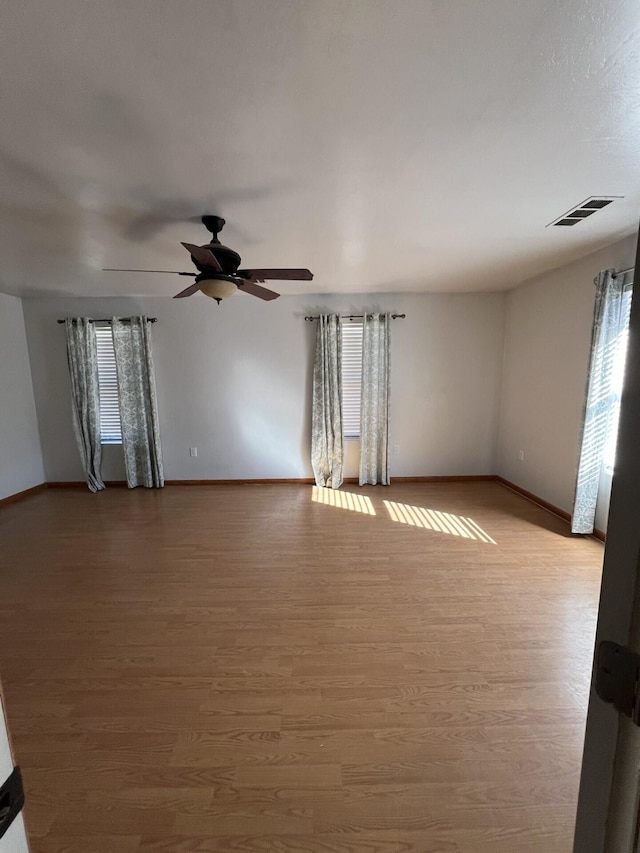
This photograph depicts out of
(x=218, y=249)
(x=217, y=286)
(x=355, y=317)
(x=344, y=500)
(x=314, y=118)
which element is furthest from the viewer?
(x=355, y=317)

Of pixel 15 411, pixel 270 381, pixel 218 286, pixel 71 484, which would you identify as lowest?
pixel 71 484

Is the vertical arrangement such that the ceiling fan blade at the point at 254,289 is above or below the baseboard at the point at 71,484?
above

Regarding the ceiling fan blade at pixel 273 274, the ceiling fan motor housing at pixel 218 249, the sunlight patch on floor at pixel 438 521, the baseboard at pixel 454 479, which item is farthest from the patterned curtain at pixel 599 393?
the ceiling fan motor housing at pixel 218 249

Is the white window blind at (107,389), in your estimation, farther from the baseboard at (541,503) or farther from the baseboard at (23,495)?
the baseboard at (541,503)

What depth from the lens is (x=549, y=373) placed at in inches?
143

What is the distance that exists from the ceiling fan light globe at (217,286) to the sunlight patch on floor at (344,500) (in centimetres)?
249

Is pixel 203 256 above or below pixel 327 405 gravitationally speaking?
above

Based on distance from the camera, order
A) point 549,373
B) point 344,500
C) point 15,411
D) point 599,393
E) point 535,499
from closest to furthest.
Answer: point 599,393
point 549,373
point 535,499
point 344,500
point 15,411

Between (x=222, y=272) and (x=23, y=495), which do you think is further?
(x=23, y=495)

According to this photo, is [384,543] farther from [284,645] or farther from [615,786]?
[615,786]

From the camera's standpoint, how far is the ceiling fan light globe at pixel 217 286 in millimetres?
2311

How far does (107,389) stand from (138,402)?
47 centimetres

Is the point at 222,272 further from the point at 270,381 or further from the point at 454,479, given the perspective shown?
the point at 454,479

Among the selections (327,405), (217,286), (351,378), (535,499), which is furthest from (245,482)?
(535,499)
